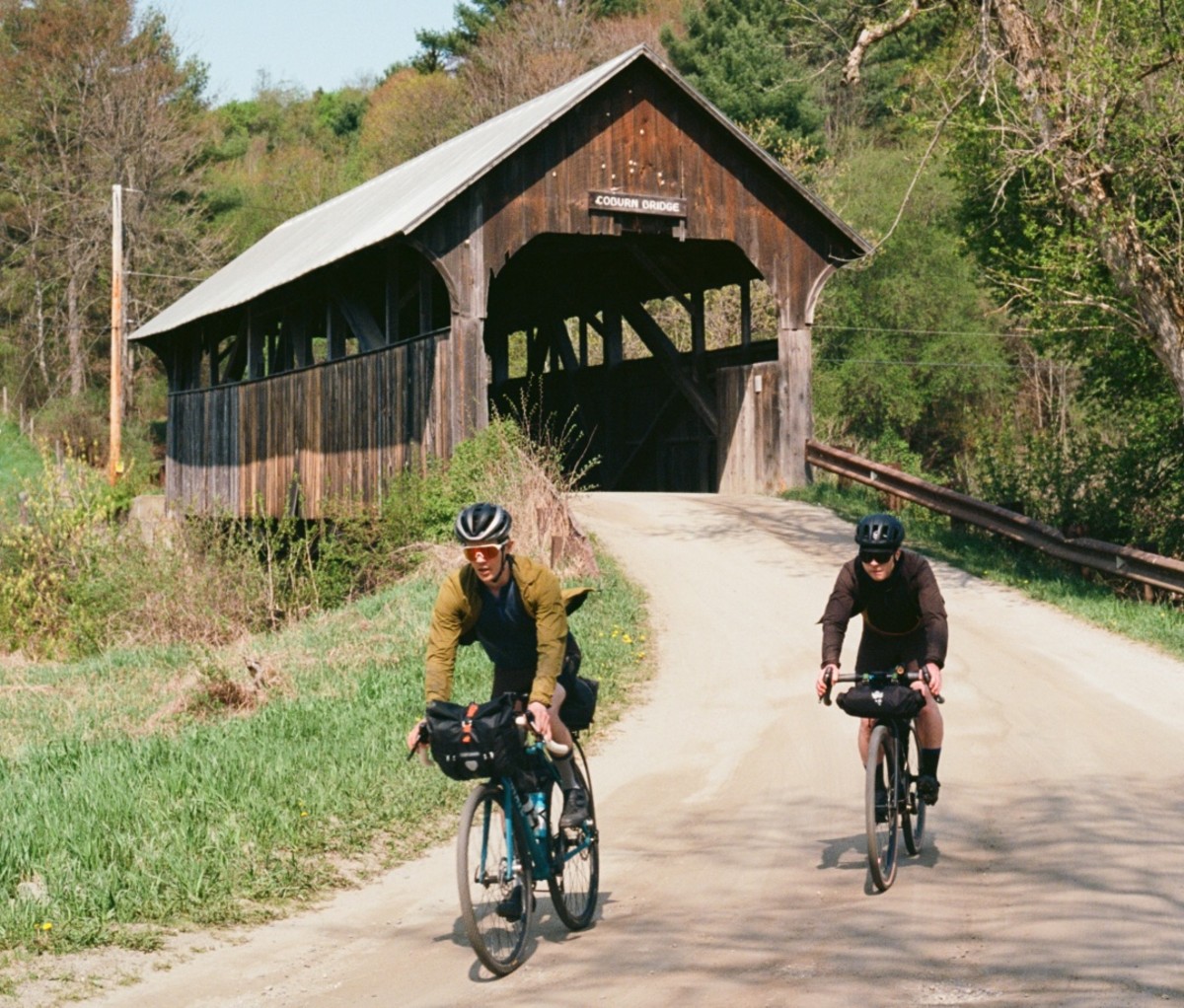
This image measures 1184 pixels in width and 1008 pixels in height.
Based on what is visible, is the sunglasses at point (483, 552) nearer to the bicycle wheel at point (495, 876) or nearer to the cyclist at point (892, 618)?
the bicycle wheel at point (495, 876)

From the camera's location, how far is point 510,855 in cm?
649

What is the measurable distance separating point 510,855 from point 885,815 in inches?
83.2

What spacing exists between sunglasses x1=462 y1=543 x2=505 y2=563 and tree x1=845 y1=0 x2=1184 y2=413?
487 inches

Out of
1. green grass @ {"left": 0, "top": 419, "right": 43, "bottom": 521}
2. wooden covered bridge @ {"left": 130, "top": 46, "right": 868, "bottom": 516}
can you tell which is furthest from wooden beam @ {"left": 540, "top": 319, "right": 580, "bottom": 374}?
green grass @ {"left": 0, "top": 419, "right": 43, "bottom": 521}

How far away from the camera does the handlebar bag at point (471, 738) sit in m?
6.31

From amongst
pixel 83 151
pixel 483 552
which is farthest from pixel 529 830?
pixel 83 151

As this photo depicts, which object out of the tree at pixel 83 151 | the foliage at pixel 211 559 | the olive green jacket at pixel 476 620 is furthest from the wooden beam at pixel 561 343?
the tree at pixel 83 151

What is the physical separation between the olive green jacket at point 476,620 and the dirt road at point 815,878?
1.17m

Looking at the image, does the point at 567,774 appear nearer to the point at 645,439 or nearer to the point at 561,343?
the point at 645,439

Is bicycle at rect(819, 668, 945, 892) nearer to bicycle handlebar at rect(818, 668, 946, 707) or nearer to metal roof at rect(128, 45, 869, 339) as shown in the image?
bicycle handlebar at rect(818, 668, 946, 707)

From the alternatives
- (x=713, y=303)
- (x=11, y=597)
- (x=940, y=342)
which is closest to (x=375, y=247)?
(x=11, y=597)

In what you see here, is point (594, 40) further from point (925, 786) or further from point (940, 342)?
point (925, 786)

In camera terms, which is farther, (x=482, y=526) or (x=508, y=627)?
(x=508, y=627)

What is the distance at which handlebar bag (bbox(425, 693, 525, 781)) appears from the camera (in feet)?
20.7
